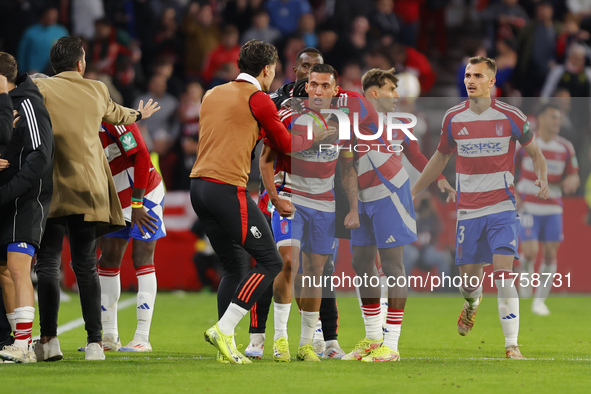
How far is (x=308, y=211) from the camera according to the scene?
25.5 feet

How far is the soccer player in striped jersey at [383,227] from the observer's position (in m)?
7.55

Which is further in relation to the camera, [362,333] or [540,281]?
[540,281]

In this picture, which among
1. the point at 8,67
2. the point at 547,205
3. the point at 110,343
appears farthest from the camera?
the point at 547,205

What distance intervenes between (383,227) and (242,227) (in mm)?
1353

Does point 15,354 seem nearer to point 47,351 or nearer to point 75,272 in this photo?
point 47,351

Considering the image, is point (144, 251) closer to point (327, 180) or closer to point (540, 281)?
point (327, 180)

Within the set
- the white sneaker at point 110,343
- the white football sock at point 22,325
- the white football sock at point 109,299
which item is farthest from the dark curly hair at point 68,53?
the white sneaker at point 110,343

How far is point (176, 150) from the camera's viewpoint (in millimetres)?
15445

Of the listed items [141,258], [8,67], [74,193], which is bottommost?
[141,258]

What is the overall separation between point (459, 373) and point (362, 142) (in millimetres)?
2135

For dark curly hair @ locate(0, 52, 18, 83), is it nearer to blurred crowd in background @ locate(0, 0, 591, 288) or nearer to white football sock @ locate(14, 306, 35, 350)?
white football sock @ locate(14, 306, 35, 350)

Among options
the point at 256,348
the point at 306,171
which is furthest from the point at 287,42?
the point at 256,348

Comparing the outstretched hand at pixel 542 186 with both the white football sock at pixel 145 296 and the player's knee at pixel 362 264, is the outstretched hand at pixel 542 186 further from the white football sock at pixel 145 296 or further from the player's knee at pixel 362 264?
the white football sock at pixel 145 296

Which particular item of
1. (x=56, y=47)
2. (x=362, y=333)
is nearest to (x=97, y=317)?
(x=56, y=47)
